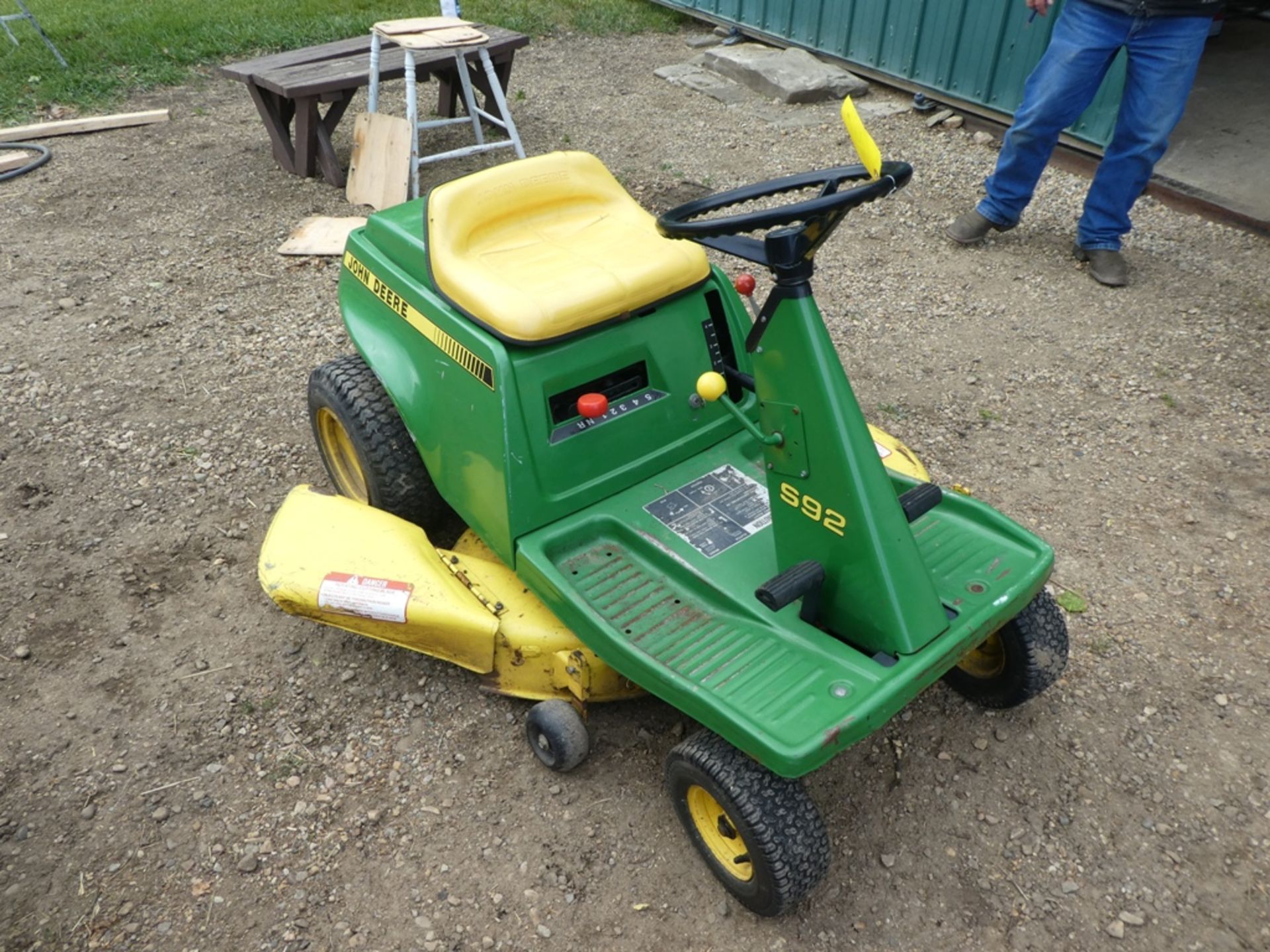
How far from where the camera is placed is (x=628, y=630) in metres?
1.95

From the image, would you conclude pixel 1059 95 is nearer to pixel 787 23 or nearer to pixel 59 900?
pixel 787 23

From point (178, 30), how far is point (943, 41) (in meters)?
5.77

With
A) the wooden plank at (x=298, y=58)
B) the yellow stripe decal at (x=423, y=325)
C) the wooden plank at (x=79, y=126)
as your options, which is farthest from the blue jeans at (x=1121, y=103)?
the wooden plank at (x=79, y=126)

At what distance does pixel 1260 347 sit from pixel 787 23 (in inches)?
176

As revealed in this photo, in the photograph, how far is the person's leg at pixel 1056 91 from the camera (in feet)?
12.6

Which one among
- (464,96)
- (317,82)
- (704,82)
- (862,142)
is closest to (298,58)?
(317,82)

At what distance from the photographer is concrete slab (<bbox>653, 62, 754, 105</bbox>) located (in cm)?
642

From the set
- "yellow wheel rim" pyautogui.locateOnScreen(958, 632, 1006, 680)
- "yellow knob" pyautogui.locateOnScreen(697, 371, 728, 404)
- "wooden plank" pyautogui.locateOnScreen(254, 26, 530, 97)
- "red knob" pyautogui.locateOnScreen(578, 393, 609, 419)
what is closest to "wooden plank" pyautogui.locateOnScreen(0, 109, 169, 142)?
"wooden plank" pyautogui.locateOnScreen(254, 26, 530, 97)

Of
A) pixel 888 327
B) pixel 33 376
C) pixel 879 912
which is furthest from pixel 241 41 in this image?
pixel 879 912

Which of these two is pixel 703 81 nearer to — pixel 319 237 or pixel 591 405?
pixel 319 237

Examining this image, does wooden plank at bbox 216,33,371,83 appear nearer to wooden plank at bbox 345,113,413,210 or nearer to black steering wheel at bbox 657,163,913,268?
wooden plank at bbox 345,113,413,210

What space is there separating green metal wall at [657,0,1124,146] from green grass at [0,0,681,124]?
1.55 meters

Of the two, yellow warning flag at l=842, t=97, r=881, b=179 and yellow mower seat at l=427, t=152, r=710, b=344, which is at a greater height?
yellow warning flag at l=842, t=97, r=881, b=179

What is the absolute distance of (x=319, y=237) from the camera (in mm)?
4582
